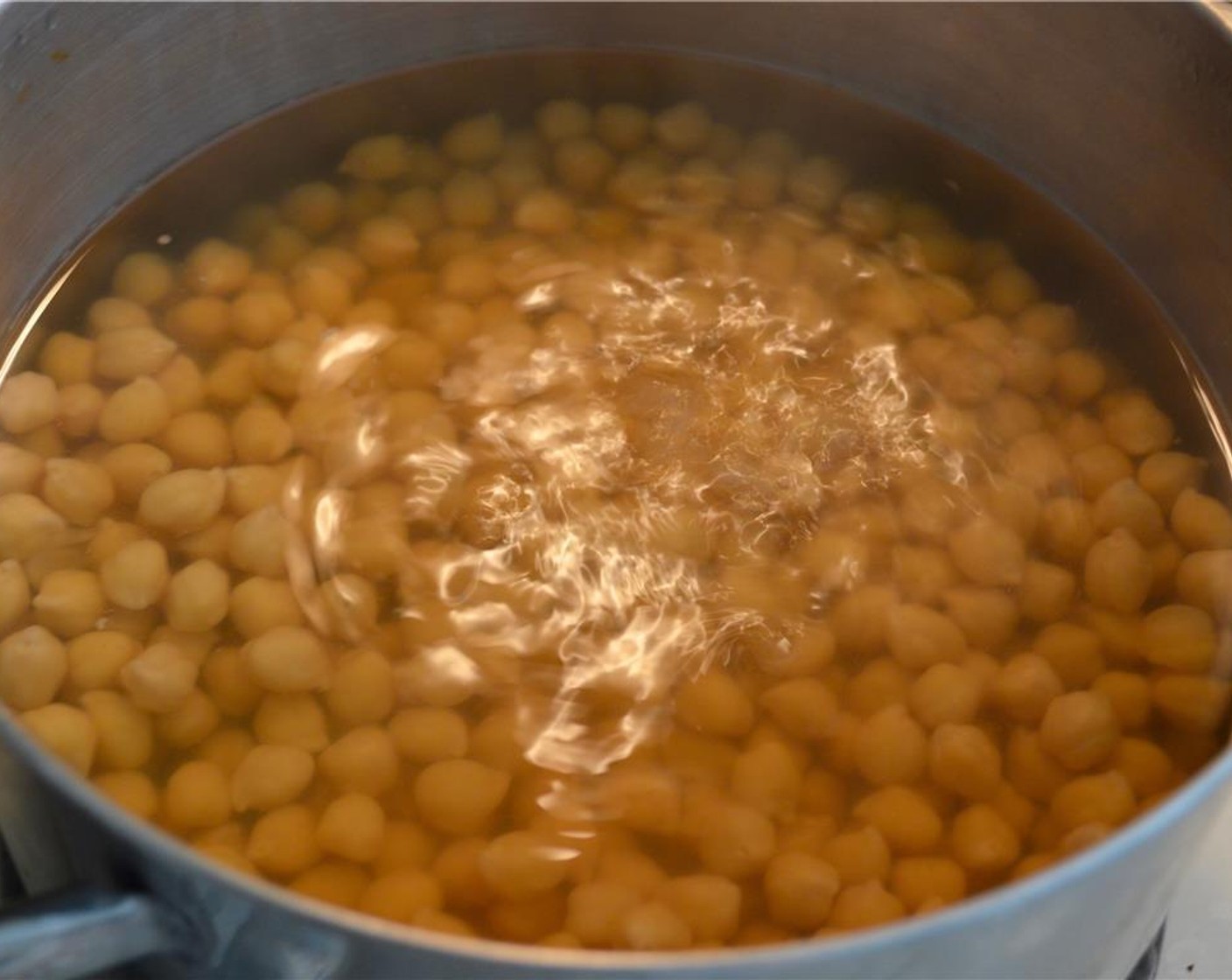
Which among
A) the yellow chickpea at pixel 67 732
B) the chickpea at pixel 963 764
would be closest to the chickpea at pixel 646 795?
the chickpea at pixel 963 764

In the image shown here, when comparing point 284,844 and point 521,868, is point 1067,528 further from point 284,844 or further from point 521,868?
point 284,844

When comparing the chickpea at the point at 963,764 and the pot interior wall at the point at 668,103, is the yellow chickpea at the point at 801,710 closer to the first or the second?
the chickpea at the point at 963,764

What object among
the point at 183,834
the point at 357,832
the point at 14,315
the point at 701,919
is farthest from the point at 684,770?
the point at 14,315

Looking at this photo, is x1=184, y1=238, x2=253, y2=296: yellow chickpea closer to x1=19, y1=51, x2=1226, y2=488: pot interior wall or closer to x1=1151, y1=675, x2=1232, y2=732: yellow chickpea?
x1=19, y1=51, x2=1226, y2=488: pot interior wall

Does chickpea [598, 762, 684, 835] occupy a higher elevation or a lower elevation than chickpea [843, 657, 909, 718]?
lower

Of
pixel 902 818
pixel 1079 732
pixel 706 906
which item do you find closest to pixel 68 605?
pixel 706 906

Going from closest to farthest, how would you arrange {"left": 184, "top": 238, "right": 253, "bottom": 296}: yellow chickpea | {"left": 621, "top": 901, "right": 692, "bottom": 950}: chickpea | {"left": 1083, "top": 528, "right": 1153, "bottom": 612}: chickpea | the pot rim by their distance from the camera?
the pot rim
{"left": 621, "top": 901, "right": 692, "bottom": 950}: chickpea
{"left": 1083, "top": 528, "right": 1153, "bottom": 612}: chickpea
{"left": 184, "top": 238, "right": 253, "bottom": 296}: yellow chickpea

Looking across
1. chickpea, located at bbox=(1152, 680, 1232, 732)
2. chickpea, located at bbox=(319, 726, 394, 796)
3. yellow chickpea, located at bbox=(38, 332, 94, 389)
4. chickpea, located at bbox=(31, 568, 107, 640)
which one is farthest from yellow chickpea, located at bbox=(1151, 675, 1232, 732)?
yellow chickpea, located at bbox=(38, 332, 94, 389)
